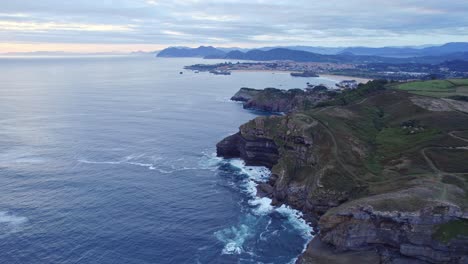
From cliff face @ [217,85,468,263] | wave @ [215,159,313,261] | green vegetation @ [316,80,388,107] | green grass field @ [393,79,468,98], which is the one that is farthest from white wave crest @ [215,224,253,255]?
green grass field @ [393,79,468,98]

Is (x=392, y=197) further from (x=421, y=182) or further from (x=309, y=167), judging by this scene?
(x=309, y=167)

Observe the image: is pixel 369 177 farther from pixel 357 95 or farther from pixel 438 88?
pixel 438 88

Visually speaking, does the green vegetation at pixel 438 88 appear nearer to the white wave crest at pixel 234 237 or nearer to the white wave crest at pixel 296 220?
the white wave crest at pixel 296 220

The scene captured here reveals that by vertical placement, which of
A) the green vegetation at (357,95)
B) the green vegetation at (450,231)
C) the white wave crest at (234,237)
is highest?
the green vegetation at (357,95)

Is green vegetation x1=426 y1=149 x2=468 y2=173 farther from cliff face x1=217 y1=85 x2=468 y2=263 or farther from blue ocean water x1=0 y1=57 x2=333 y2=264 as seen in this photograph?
blue ocean water x1=0 y1=57 x2=333 y2=264

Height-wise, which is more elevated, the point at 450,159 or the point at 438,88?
the point at 438,88

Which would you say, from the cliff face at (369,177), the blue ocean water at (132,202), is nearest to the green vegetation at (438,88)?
the cliff face at (369,177)

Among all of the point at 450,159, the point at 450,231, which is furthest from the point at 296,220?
the point at 450,159

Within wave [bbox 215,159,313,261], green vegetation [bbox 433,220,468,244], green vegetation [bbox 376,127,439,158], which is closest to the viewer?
green vegetation [bbox 433,220,468,244]
